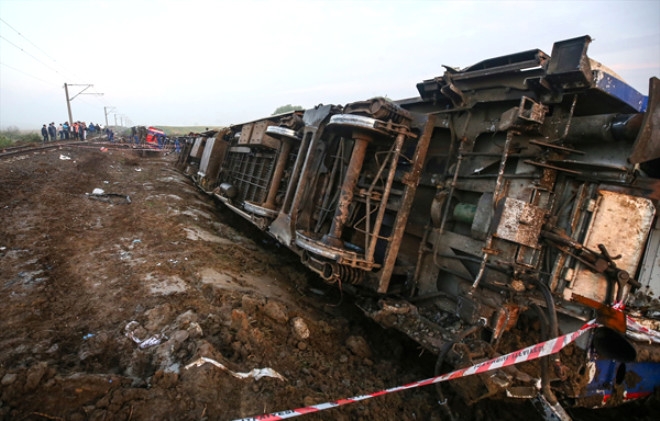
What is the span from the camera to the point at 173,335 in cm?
319

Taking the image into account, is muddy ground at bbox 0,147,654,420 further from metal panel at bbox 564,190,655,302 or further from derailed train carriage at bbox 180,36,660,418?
metal panel at bbox 564,190,655,302

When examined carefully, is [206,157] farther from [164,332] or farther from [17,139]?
[17,139]

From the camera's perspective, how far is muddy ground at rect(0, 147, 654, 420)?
8.04 ft

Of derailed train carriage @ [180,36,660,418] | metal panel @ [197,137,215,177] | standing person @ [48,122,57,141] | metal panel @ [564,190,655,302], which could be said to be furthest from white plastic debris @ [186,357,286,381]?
standing person @ [48,122,57,141]

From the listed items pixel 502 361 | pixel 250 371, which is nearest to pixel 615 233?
pixel 502 361

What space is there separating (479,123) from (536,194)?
122 cm

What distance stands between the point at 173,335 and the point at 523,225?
141 inches

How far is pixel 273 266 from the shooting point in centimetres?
616

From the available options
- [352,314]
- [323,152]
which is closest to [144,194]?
[323,152]

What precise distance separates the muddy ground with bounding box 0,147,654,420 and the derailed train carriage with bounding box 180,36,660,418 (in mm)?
543

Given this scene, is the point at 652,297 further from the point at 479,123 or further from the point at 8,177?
the point at 8,177

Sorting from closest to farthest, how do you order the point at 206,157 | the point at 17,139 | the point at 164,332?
the point at 164,332
the point at 206,157
the point at 17,139

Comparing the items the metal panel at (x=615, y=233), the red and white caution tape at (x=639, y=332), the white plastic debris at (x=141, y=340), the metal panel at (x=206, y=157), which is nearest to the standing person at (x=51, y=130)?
the metal panel at (x=206, y=157)

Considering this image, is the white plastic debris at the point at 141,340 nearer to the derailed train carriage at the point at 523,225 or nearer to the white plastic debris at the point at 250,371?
the white plastic debris at the point at 250,371
